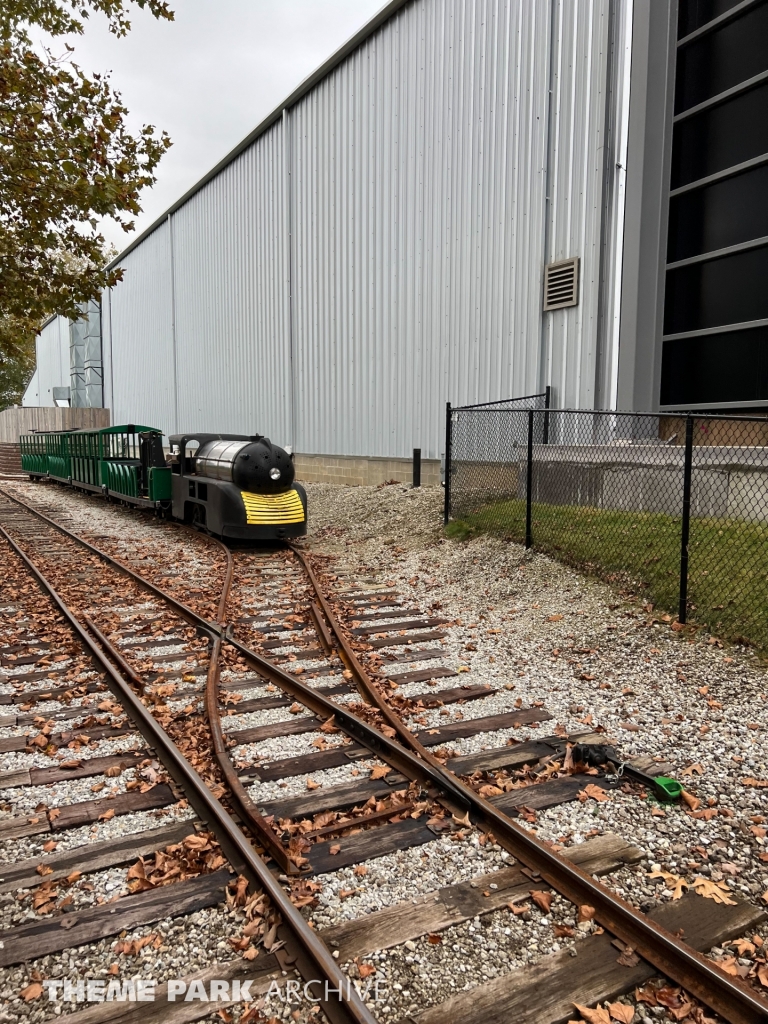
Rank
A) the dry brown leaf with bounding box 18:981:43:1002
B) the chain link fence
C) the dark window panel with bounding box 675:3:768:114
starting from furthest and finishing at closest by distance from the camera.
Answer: the dark window panel with bounding box 675:3:768:114 < the chain link fence < the dry brown leaf with bounding box 18:981:43:1002

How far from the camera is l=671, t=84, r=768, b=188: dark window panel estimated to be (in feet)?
36.4

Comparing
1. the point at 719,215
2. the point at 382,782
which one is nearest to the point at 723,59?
the point at 719,215

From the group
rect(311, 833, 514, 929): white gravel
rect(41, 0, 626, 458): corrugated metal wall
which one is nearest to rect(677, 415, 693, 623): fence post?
rect(311, 833, 514, 929): white gravel

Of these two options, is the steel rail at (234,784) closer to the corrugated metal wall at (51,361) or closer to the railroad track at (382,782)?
the railroad track at (382,782)

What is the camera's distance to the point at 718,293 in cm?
1181

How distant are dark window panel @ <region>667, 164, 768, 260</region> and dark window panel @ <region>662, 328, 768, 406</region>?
1573 mm

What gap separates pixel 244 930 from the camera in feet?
9.72

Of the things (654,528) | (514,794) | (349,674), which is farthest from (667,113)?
(514,794)

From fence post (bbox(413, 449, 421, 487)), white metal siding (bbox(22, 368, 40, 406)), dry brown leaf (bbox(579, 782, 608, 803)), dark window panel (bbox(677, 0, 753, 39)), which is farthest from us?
white metal siding (bbox(22, 368, 40, 406))

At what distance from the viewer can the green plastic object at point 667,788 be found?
13.3 ft

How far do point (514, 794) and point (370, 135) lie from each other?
737 inches

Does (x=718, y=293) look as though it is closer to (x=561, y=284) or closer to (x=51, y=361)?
(x=561, y=284)

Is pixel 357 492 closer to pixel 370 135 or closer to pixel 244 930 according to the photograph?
pixel 370 135

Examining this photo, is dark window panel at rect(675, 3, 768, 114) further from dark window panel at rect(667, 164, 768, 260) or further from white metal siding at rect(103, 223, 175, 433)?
white metal siding at rect(103, 223, 175, 433)
